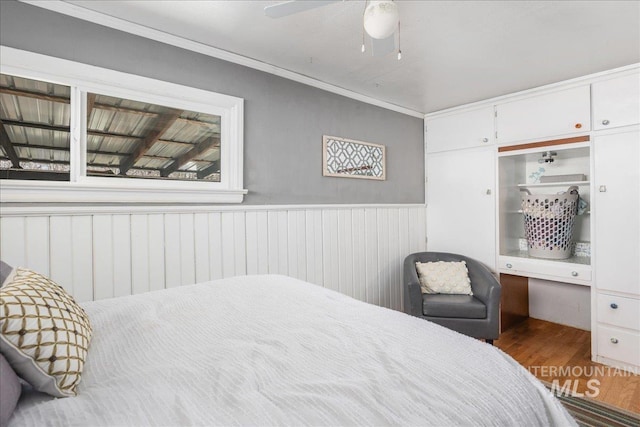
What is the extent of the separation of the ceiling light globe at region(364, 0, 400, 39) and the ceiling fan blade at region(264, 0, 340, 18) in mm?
150

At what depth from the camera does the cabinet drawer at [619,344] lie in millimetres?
2469

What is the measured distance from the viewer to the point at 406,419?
26.8 inches

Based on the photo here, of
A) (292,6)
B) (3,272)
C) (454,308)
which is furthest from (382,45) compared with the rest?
(454,308)

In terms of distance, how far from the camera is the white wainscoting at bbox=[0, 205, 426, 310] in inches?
67.2

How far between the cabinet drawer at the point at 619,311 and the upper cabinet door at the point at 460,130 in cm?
165

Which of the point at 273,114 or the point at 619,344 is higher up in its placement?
the point at 273,114

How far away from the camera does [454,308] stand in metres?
2.68

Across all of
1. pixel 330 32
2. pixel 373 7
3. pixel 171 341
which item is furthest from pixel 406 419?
pixel 330 32

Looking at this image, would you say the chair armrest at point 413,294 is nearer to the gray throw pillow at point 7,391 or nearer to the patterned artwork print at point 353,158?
the patterned artwork print at point 353,158

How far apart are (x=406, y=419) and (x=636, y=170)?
293 centimetres

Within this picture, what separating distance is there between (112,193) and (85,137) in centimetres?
35

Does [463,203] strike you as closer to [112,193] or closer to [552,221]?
[552,221]

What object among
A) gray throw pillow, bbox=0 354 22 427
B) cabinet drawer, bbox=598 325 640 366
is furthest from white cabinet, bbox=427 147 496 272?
gray throw pillow, bbox=0 354 22 427

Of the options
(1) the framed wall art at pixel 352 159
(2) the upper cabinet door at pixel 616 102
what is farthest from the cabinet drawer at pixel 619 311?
(1) the framed wall art at pixel 352 159
